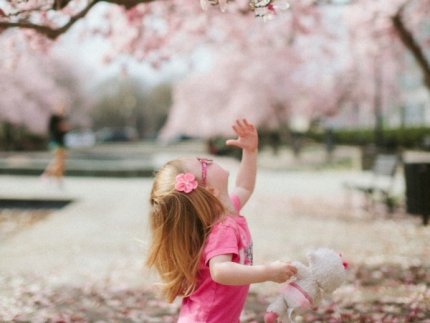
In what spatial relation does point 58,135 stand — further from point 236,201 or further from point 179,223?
point 179,223

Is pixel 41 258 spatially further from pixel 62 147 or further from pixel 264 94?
pixel 264 94

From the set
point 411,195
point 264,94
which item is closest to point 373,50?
point 411,195

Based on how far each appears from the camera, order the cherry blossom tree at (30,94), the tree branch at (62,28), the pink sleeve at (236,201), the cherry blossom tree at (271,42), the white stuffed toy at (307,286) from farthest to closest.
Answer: the cherry blossom tree at (30,94)
the cherry blossom tree at (271,42)
the tree branch at (62,28)
the pink sleeve at (236,201)
the white stuffed toy at (307,286)

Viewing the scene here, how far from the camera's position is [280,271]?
242cm

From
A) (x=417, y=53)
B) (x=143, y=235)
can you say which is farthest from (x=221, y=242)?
(x=417, y=53)

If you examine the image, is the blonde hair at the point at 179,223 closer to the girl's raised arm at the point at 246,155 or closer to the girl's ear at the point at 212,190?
the girl's ear at the point at 212,190

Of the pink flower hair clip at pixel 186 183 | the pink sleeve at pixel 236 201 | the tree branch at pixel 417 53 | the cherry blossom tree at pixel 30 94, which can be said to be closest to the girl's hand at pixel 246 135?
the pink sleeve at pixel 236 201

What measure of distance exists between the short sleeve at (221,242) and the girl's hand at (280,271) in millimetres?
145

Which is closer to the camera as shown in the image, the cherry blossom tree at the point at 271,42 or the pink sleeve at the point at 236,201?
the pink sleeve at the point at 236,201

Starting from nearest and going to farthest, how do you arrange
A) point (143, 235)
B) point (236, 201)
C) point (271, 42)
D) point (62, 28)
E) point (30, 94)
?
point (236, 201)
point (62, 28)
point (143, 235)
point (271, 42)
point (30, 94)

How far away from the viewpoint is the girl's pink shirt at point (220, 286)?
8.04 feet

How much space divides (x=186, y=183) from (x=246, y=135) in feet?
1.99

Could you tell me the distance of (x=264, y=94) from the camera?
3275cm

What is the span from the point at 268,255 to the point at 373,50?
37.4ft
